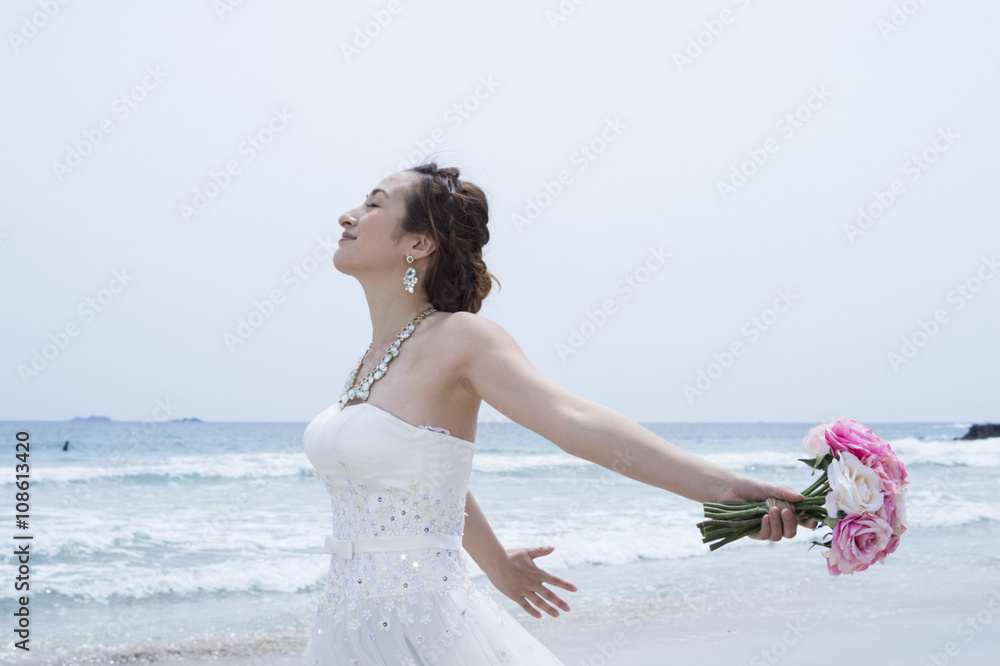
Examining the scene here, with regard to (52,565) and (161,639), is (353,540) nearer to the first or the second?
(161,639)

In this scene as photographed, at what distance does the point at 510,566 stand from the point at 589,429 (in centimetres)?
93

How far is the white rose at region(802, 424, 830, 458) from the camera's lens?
1.77 meters

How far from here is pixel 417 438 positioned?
2.16 m

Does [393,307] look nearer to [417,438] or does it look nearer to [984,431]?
[417,438]

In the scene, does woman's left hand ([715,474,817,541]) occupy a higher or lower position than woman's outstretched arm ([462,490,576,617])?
higher

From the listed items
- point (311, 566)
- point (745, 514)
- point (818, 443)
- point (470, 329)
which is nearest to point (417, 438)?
point (470, 329)

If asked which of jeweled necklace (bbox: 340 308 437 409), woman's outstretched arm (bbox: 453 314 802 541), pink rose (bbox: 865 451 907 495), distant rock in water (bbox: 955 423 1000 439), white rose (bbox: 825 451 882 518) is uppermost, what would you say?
pink rose (bbox: 865 451 907 495)

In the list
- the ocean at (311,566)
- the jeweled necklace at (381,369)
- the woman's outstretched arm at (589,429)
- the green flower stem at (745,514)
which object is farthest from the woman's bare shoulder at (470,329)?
the ocean at (311,566)

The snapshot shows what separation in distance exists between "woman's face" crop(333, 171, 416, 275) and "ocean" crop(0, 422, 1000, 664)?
1385 millimetres

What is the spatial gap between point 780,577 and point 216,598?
213 inches

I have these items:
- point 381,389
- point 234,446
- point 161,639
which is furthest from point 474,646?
point 234,446

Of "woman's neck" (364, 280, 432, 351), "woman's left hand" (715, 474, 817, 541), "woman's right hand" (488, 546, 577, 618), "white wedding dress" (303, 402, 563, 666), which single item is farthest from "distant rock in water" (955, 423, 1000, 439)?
"woman's left hand" (715, 474, 817, 541)

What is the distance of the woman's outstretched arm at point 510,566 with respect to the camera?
2.60 metres

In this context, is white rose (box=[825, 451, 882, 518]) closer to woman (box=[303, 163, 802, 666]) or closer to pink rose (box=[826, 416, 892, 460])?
pink rose (box=[826, 416, 892, 460])
